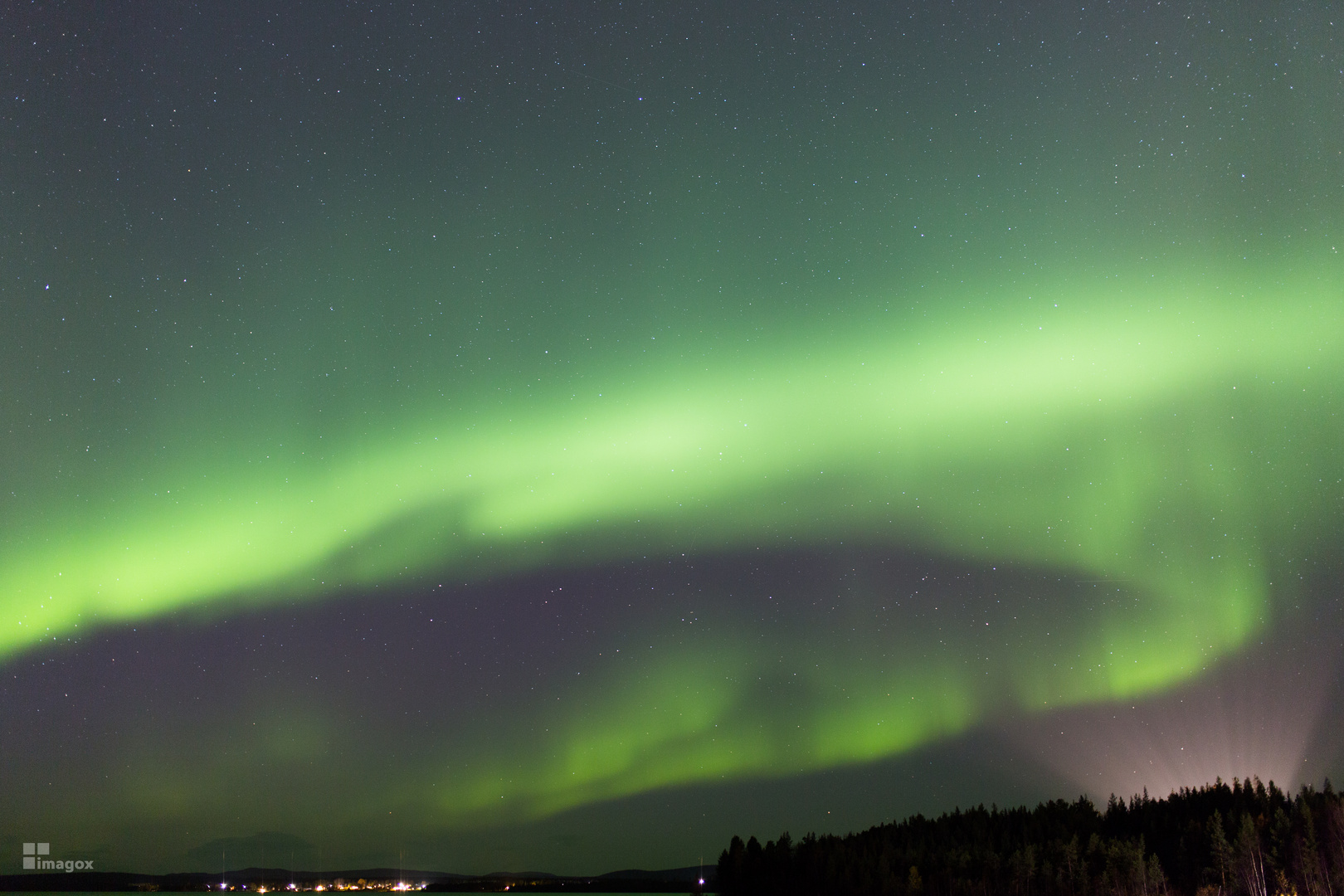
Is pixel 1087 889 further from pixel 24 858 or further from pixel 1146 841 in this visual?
pixel 24 858

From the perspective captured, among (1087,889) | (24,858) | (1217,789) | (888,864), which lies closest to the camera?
(24,858)

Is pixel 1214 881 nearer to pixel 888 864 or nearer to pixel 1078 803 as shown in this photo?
pixel 888 864

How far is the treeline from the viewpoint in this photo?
8900cm

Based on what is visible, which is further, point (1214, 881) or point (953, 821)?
point (953, 821)

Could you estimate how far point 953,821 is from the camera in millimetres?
140125

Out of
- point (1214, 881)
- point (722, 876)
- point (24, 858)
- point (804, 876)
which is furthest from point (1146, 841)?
point (24, 858)

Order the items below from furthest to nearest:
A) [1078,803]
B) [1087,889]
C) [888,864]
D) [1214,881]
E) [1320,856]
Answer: [1078,803] → [888,864] → [1087,889] → [1214,881] → [1320,856]

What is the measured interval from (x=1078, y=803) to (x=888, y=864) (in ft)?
117

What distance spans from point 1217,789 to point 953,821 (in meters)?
30.9

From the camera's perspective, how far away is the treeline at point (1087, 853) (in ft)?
292

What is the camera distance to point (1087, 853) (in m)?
106

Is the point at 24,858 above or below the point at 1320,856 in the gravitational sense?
above

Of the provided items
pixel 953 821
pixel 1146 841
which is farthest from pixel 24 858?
pixel 953 821

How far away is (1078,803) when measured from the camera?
13662cm
